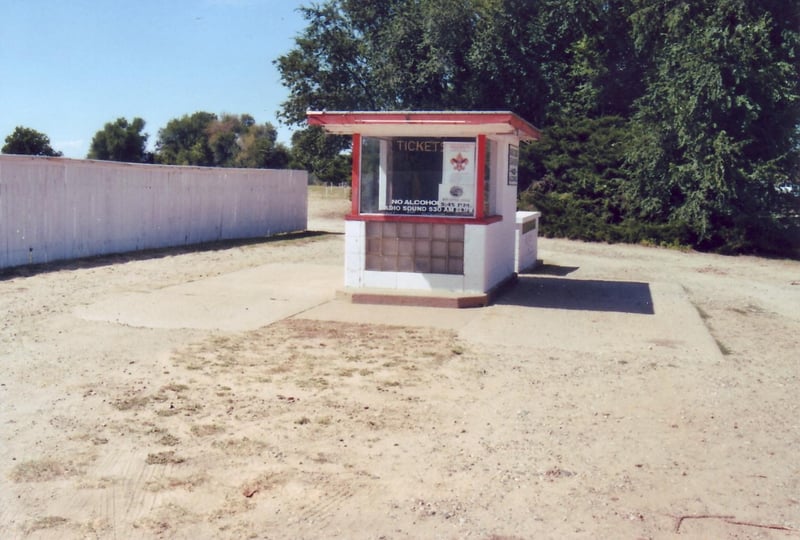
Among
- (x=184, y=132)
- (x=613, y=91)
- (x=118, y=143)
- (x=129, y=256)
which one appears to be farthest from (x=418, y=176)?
(x=184, y=132)

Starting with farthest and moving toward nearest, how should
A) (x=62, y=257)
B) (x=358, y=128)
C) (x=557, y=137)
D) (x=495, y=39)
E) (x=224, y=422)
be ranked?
(x=495, y=39), (x=557, y=137), (x=62, y=257), (x=358, y=128), (x=224, y=422)

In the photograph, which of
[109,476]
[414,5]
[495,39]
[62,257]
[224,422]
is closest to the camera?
[109,476]

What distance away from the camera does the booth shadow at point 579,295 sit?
11.8m

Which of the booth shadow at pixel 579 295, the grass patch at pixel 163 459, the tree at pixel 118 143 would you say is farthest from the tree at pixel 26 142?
the grass patch at pixel 163 459

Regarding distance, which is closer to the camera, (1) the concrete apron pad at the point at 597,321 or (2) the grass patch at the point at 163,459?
(2) the grass patch at the point at 163,459

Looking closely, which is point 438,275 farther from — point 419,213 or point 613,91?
point 613,91

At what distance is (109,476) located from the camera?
16.7 feet

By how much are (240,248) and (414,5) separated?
14958mm

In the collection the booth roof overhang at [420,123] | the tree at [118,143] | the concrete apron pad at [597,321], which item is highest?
the tree at [118,143]

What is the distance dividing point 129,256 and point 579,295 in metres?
9.49

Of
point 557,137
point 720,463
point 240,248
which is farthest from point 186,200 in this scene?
point 720,463

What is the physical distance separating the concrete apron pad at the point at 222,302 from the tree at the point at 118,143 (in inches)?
1831

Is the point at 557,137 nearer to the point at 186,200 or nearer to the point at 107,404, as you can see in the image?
the point at 186,200

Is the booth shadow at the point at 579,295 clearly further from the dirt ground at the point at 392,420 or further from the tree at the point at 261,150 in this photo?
the tree at the point at 261,150
